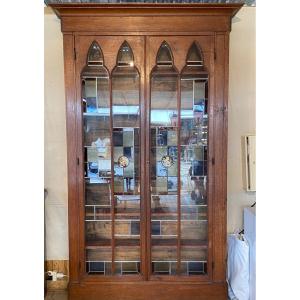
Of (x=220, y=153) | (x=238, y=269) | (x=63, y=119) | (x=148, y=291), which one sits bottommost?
(x=148, y=291)

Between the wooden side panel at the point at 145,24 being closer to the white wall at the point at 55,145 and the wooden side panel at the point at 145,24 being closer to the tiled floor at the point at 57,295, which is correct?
the white wall at the point at 55,145

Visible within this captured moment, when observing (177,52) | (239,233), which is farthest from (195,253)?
(177,52)

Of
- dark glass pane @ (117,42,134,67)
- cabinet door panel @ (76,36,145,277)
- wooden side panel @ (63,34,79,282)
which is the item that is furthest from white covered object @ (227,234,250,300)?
dark glass pane @ (117,42,134,67)

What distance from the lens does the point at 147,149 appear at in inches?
90.4

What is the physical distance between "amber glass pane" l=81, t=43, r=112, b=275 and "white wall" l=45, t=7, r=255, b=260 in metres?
0.37

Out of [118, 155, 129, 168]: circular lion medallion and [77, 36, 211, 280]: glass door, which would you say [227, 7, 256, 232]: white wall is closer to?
[77, 36, 211, 280]: glass door

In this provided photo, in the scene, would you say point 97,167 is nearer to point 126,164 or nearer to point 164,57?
point 126,164

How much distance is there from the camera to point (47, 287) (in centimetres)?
262

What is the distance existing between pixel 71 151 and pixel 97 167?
228 mm

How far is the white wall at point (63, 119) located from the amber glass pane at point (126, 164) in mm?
524

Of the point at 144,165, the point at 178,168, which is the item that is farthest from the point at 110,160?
the point at 178,168

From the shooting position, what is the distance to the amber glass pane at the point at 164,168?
233cm

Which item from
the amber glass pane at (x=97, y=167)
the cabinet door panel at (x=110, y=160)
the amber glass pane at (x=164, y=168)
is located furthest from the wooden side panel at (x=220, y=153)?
the amber glass pane at (x=97, y=167)
